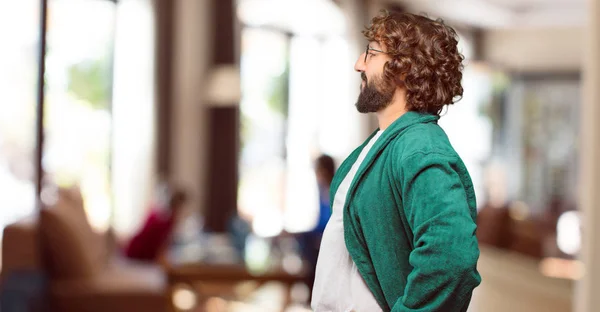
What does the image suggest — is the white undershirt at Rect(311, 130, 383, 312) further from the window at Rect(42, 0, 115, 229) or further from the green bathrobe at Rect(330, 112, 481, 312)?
the window at Rect(42, 0, 115, 229)

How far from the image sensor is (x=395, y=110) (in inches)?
68.0

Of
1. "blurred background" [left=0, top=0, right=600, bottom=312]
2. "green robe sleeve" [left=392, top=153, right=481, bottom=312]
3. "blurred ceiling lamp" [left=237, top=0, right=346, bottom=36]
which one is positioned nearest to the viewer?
"green robe sleeve" [left=392, top=153, right=481, bottom=312]

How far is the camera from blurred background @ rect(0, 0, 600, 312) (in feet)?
16.9

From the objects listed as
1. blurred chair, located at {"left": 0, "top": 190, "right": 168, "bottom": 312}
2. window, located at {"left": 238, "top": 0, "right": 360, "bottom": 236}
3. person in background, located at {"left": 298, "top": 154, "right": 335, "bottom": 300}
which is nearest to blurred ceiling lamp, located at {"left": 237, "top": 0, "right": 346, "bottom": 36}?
window, located at {"left": 238, "top": 0, "right": 360, "bottom": 236}

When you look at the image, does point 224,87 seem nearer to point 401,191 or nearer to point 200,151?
point 200,151

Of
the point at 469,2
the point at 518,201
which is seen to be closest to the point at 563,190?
the point at 518,201

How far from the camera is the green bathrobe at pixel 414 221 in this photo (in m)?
1.56

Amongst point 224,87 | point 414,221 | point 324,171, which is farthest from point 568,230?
point 414,221

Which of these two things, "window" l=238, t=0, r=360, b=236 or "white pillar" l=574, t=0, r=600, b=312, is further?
"window" l=238, t=0, r=360, b=236

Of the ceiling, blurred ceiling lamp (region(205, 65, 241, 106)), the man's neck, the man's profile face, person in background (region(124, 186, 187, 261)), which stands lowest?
person in background (region(124, 186, 187, 261))

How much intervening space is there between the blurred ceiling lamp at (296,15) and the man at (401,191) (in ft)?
25.8

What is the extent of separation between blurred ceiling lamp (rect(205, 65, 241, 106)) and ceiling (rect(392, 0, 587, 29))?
4825 millimetres

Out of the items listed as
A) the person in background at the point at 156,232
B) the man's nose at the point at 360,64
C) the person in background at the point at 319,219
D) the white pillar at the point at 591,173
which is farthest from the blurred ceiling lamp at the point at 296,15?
the man's nose at the point at 360,64

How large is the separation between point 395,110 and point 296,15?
8991mm
